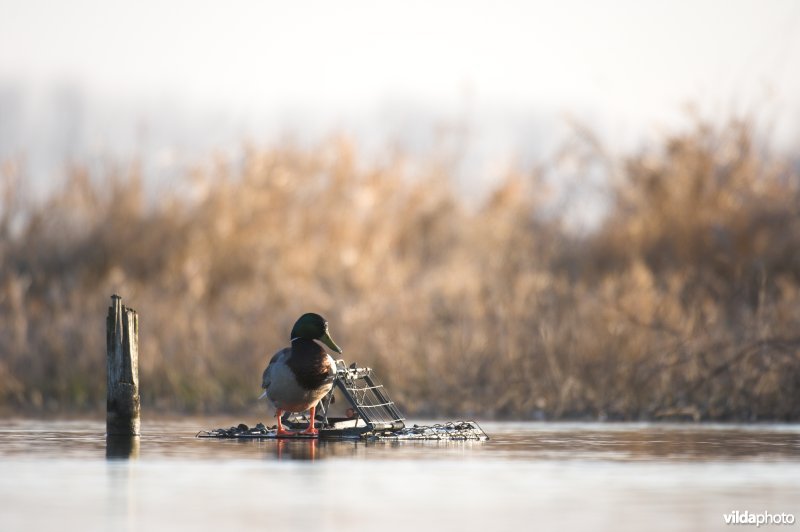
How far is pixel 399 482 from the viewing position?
40.7 feet

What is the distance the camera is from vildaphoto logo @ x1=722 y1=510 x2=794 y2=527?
1043 centimetres

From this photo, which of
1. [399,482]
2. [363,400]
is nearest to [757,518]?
[399,482]

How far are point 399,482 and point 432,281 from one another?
38.8ft

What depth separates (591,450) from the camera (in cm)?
1489

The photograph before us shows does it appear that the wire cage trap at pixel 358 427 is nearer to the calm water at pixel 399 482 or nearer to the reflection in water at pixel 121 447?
the calm water at pixel 399 482

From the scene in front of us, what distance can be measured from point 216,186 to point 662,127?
653 cm

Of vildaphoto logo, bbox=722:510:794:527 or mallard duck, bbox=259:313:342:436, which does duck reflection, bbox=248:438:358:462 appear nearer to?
mallard duck, bbox=259:313:342:436

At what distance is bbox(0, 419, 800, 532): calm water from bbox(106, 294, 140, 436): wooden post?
30cm

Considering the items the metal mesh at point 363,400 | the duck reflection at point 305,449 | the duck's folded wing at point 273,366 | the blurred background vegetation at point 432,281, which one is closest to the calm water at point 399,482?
the duck reflection at point 305,449

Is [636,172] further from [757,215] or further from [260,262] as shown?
[260,262]

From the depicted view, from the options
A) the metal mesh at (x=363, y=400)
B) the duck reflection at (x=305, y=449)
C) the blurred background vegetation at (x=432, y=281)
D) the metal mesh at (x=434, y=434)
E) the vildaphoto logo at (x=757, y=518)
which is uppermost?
the blurred background vegetation at (x=432, y=281)

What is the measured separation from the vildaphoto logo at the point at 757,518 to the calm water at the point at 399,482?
0.08 m

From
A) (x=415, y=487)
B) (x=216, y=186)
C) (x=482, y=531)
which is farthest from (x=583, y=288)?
(x=482, y=531)

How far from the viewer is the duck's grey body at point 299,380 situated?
583 inches
